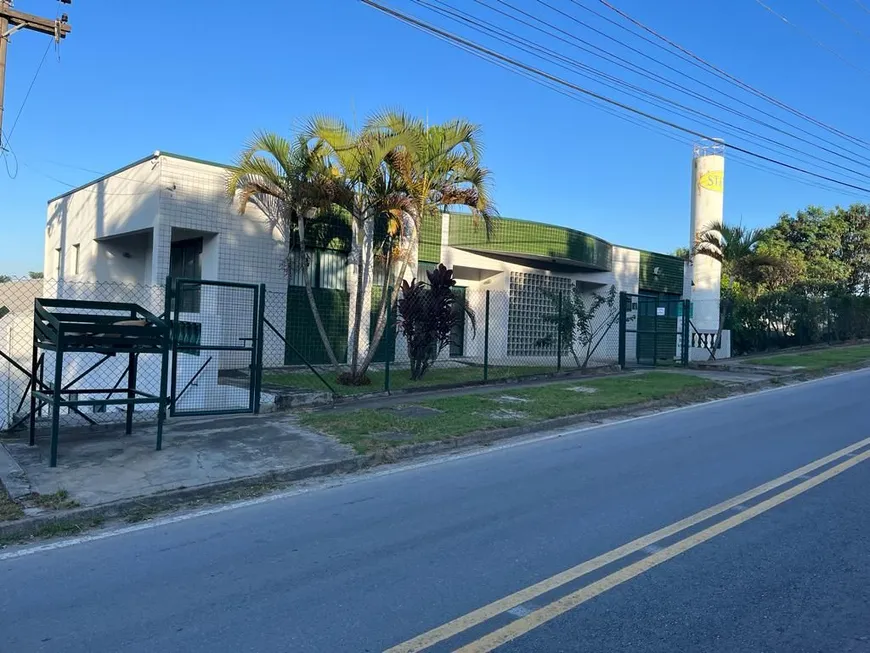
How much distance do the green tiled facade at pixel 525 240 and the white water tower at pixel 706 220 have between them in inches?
147

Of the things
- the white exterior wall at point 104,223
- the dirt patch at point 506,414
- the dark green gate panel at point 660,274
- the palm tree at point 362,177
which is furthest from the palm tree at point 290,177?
the dark green gate panel at point 660,274

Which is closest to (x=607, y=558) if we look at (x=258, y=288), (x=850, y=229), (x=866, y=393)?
(x=258, y=288)

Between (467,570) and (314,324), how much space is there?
42.6 ft

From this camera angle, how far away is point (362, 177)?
12898 millimetres

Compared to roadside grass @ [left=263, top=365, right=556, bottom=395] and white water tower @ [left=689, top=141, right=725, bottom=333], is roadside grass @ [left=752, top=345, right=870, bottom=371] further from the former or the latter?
roadside grass @ [left=263, top=365, right=556, bottom=395]

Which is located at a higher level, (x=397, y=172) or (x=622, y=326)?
(x=397, y=172)

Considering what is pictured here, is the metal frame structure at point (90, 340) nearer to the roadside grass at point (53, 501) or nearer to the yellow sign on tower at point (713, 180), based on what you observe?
the roadside grass at point (53, 501)

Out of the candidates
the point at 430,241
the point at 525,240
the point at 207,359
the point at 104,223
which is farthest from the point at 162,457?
the point at 525,240

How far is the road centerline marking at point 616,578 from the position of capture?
12.1ft

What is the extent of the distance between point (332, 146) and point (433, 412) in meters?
5.19

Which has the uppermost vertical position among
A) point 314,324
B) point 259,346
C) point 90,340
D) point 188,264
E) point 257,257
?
point 257,257

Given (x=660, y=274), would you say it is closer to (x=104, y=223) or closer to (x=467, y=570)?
(x=104, y=223)

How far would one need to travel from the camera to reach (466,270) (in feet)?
71.4

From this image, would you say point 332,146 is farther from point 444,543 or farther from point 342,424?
point 444,543
